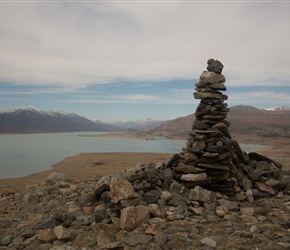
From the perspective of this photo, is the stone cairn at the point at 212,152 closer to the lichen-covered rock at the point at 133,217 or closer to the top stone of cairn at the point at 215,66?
the top stone of cairn at the point at 215,66

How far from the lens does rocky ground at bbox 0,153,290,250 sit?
873cm

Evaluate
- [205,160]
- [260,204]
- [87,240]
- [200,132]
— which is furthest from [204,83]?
[87,240]

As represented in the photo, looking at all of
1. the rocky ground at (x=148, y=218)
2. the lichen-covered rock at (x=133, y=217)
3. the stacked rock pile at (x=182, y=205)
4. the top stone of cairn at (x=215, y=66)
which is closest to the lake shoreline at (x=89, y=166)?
the stacked rock pile at (x=182, y=205)

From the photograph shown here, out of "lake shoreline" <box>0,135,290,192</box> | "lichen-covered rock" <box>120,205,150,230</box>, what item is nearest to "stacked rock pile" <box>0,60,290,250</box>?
"lichen-covered rock" <box>120,205,150,230</box>

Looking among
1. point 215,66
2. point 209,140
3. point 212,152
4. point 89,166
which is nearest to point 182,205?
point 212,152

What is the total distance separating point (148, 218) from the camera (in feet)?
31.9

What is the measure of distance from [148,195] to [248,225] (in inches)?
154

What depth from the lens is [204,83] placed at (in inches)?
578

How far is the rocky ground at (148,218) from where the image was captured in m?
8.73

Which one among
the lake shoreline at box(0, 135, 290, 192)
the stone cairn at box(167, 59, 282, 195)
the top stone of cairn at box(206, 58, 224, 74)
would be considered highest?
the top stone of cairn at box(206, 58, 224, 74)

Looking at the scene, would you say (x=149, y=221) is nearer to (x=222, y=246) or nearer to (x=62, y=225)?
(x=222, y=246)

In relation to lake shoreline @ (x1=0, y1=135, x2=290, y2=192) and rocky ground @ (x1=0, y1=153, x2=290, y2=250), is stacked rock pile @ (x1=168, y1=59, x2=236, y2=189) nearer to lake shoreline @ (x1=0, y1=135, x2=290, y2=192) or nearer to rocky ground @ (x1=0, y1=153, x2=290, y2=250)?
rocky ground @ (x1=0, y1=153, x2=290, y2=250)

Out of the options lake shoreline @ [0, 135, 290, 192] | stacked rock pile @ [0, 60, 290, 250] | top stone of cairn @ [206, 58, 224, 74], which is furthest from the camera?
lake shoreline @ [0, 135, 290, 192]

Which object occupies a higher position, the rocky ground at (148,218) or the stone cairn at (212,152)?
the stone cairn at (212,152)
